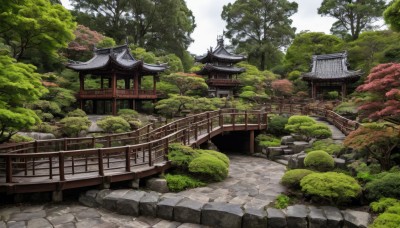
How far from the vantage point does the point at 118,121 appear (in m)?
17.1

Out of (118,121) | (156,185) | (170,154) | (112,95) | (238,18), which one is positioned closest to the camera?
(156,185)

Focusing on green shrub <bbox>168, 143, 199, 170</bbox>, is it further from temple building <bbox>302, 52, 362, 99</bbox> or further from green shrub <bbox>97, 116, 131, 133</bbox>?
temple building <bbox>302, 52, 362, 99</bbox>

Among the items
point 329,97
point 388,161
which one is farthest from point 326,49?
point 388,161

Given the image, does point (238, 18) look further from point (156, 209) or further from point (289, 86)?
point (156, 209)

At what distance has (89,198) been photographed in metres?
8.03

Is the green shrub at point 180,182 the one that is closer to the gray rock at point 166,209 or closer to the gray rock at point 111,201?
the gray rock at point 166,209

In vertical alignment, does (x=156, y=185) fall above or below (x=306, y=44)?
below

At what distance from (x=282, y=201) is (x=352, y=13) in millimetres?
41041

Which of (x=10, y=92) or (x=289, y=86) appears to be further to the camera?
(x=289, y=86)

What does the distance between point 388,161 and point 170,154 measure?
7.55 meters

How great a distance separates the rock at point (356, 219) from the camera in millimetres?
6484

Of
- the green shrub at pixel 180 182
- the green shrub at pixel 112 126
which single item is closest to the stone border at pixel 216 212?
the green shrub at pixel 180 182

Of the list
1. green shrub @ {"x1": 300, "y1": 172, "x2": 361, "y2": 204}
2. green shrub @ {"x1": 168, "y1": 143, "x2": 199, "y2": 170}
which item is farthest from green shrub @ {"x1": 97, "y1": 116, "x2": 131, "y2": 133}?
green shrub @ {"x1": 300, "y1": 172, "x2": 361, "y2": 204}

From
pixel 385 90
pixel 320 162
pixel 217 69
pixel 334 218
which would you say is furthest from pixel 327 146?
pixel 217 69
